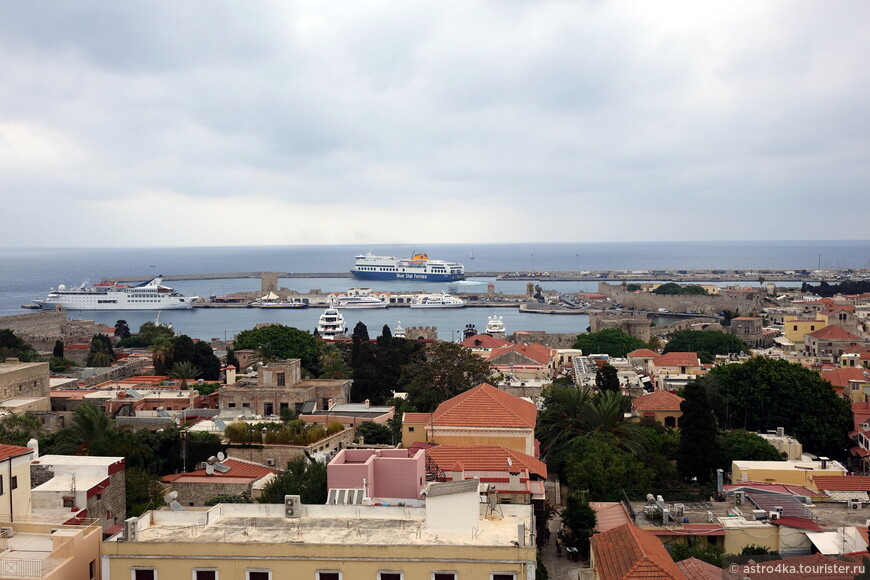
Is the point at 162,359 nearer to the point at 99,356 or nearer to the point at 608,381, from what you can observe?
the point at 99,356

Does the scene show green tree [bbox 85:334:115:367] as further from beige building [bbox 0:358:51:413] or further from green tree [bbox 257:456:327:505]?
green tree [bbox 257:456:327:505]

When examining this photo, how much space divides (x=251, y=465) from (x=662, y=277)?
127 metres

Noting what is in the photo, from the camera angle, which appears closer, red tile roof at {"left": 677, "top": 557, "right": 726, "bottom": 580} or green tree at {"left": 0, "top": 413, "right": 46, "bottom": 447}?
red tile roof at {"left": 677, "top": 557, "right": 726, "bottom": 580}

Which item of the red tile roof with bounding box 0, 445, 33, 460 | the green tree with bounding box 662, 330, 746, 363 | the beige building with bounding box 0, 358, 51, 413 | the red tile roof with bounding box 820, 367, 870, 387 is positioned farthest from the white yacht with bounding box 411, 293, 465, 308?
the red tile roof with bounding box 0, 445, 33, 460

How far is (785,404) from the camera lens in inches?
885

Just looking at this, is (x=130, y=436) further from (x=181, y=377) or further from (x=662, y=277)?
(x=662, y=277)

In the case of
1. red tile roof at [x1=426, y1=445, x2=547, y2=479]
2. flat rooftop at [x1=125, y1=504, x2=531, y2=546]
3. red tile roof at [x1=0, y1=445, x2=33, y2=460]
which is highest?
red tile roof at [x1=0, y1=445, x2=33, y2=460]

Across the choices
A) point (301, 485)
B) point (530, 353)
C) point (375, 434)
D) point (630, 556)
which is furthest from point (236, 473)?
point (530, 353)

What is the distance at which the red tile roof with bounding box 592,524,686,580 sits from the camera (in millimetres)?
9273

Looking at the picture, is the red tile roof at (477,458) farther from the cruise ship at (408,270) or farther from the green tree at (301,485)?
the cruise ship at (408,270)

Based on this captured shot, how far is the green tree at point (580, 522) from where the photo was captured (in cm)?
1320

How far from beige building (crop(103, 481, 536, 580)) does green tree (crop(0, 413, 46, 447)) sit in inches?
369

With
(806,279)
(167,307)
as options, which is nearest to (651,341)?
(167,307)

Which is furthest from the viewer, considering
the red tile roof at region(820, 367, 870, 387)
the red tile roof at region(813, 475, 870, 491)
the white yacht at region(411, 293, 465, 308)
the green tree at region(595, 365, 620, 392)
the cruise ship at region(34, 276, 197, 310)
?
the white yacht at region(411, 293, 465, 308)
